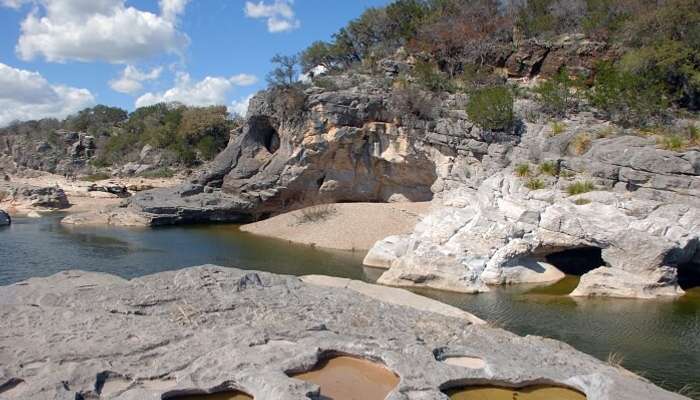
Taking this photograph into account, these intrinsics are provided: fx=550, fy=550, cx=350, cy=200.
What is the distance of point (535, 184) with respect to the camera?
23078mm

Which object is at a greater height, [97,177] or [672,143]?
[672,143]

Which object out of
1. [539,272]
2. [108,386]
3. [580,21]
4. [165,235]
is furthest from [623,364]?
[580,21]

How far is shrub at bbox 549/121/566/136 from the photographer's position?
2533 cm

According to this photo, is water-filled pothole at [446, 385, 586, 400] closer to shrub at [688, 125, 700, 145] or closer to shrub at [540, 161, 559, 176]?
shrub at [540, 161, 559, 176]

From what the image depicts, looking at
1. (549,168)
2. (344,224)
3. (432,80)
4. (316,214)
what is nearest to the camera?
(549,168)

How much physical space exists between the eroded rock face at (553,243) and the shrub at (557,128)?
4596 mm

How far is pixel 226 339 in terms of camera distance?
9.17 metres

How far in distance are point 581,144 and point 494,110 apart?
4749 millimetres

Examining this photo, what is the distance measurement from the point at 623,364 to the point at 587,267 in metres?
10.2

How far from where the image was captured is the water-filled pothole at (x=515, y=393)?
27.4 feet

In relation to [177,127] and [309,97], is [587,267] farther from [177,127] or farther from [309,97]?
[177,127]

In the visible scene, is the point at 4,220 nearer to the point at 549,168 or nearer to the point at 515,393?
the point at 549,168

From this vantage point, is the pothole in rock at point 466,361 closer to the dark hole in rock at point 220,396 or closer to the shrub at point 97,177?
the dark hole in rock at point 220,396

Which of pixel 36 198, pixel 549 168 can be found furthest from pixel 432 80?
pixel 36 198
